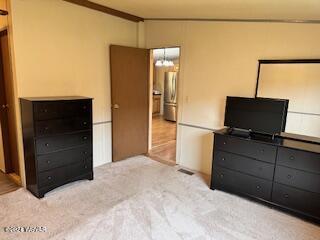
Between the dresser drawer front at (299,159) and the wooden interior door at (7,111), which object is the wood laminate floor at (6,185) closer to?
the wooden interior door at (7,111)

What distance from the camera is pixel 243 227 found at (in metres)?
2.29

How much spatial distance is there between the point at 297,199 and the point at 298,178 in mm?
236

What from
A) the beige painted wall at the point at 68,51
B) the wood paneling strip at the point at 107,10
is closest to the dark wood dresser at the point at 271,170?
the beige painted wall at the point at 68,51

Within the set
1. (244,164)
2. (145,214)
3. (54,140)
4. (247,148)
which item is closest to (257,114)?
(247,148)

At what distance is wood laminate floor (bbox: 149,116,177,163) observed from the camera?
433 cm

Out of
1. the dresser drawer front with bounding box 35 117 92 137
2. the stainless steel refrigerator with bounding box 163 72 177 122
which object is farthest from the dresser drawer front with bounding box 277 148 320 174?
Result: the stainless steel refrigerator with bounding box 163 72 177 122

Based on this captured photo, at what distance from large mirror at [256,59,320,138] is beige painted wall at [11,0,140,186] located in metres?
Answer: 2.35

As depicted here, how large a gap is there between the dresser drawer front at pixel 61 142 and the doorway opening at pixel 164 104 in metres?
1.58

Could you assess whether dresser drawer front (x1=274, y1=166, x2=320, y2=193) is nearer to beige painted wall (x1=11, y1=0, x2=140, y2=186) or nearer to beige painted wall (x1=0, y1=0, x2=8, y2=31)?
beige painted wall (x1=11, y1=0, x2=140, y2=186)

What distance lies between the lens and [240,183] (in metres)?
2.82

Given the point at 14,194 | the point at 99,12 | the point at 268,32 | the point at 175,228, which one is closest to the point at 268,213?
the point at 175,228

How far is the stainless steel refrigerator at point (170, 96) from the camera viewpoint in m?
7.80

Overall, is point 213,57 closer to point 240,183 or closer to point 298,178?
point 240,183

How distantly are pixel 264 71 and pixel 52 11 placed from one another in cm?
282
